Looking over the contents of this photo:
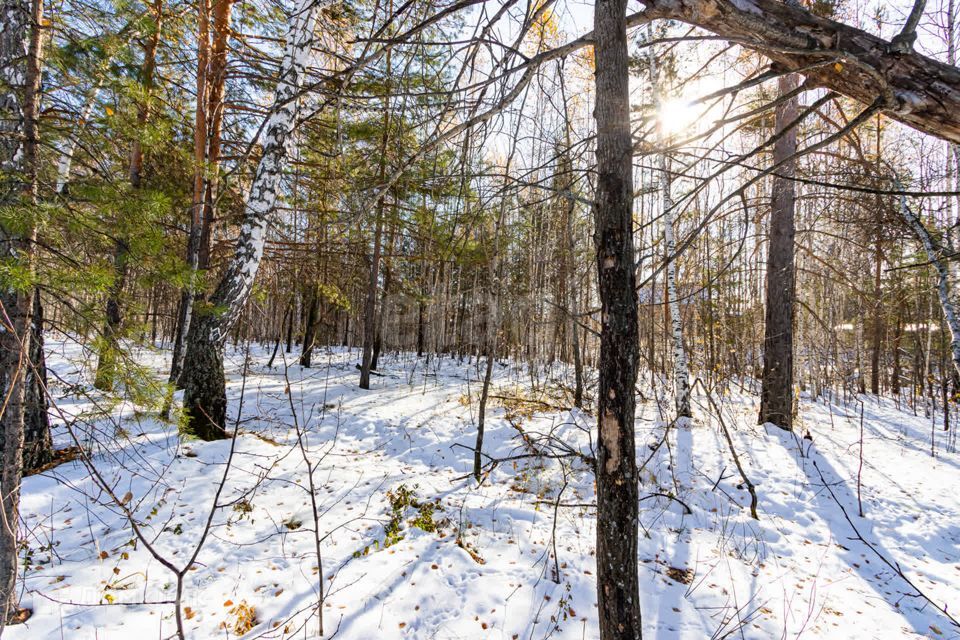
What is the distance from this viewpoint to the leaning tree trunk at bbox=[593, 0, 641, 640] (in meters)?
1.24

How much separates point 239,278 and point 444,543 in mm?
4031

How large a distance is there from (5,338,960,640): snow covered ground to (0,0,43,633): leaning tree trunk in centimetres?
29

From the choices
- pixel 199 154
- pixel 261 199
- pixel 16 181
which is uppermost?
pixel 199 154

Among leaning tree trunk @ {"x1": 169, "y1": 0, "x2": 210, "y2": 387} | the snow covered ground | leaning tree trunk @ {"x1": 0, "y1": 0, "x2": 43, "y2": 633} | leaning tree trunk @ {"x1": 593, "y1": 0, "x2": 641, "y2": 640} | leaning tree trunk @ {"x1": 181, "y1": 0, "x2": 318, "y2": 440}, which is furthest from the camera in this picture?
leaning tree trunk @ {"x1": 169, "y1": 0, "x2": 210, "y2": 387}

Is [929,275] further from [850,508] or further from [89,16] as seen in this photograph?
[89,16]

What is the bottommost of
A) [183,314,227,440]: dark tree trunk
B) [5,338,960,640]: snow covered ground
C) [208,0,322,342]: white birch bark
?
[5,338,960,640]: snow covered ground

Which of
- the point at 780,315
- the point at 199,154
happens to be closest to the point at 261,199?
the point at 199,154

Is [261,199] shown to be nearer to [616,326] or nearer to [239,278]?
[239,278]

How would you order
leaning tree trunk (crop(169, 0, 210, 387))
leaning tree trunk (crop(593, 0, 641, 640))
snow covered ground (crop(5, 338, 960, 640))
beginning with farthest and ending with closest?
leaning tree trunk (crop(169, 0, 210, 387))
snow covered ground (crop(5, 338, 960, 640))
leaning tree trunk (crop(593, 0, 641, 640))

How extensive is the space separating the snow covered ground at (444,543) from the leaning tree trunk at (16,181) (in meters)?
0.29

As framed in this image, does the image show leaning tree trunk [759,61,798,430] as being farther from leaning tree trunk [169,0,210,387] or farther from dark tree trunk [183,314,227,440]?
leaning tree trunk [169,0,210,387]

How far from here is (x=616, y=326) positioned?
1.24 meters

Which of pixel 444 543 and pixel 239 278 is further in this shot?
pixel 239 278

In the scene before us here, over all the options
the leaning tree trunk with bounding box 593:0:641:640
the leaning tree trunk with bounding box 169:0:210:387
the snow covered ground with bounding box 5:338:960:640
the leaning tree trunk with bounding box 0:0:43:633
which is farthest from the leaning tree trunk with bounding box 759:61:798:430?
the leaning tree trunk with bounding box 169:0:210:387
